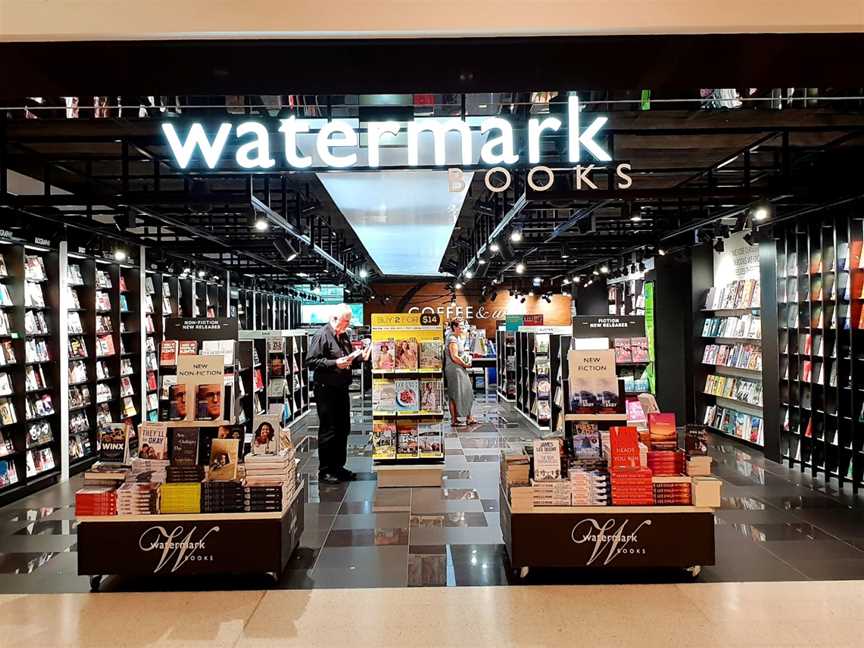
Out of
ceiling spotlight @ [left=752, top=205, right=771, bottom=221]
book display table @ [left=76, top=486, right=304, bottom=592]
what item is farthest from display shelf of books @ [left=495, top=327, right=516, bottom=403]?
book display table @ [left=76, top=486, right=304, bottom=592]

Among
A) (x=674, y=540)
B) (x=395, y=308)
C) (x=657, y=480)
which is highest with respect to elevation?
(x=395, y=308)

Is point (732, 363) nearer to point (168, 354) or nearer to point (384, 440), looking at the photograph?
point (384, 440)

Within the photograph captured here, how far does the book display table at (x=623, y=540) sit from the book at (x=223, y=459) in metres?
1.94

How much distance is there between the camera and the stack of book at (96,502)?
4461 millimetres

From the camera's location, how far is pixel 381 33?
2.98 metres

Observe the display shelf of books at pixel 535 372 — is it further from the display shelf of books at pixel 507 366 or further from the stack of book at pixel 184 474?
the stack of book at pixel 184 474

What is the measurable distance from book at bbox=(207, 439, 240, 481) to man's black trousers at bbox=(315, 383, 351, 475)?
255 centimetres

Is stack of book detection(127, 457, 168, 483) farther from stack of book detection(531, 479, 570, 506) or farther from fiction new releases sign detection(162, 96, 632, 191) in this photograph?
stack of book detection(531, 479, 570, 506)

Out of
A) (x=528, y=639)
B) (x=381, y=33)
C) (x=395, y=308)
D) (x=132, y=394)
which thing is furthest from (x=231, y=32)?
(x=395, y=308)

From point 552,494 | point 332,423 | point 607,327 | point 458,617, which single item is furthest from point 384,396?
point 458,617

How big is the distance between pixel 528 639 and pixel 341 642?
101 cm

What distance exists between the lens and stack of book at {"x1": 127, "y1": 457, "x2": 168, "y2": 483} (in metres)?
4.63

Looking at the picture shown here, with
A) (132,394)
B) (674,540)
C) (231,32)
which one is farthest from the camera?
(132,394)

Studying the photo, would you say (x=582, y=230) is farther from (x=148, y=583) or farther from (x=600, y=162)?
(x=148, y=583)
